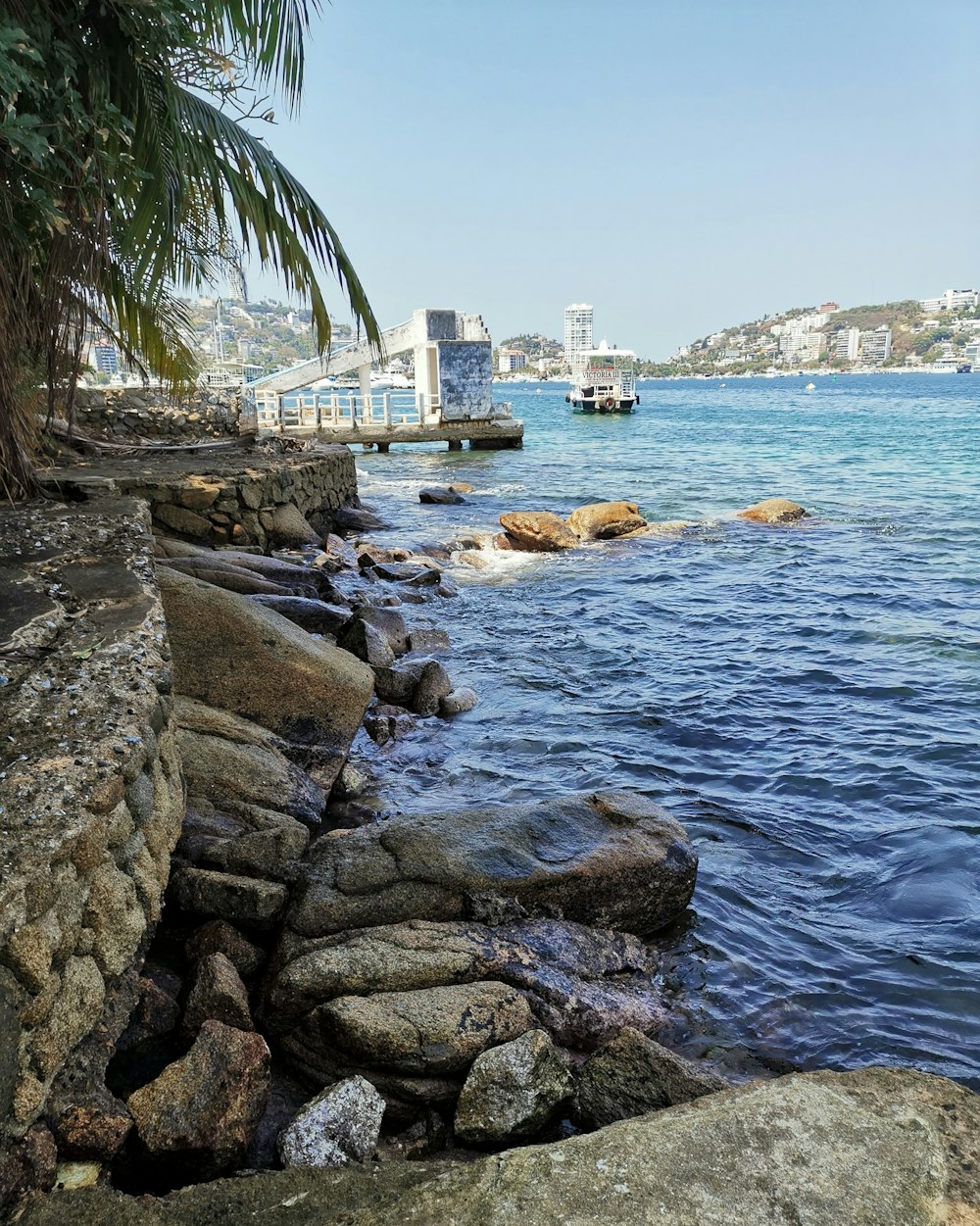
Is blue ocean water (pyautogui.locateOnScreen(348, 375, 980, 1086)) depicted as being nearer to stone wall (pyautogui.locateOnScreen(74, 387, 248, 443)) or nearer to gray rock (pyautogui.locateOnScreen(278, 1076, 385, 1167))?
gray rock (pyautogui.locateOnScreen(278, 1076, 385, 1167))

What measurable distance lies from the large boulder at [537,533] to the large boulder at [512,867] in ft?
36.9

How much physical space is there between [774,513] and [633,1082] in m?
17.2

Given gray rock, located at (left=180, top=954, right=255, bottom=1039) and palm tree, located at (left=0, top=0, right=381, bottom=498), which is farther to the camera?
palm tree, located at (left=0, top=0, right=381, bottom=498)

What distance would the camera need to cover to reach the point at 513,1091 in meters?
3.26

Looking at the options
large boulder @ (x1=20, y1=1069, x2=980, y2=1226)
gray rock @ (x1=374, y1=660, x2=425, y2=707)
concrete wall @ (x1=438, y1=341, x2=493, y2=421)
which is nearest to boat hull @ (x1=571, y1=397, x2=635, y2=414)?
concrete wall @ (x1=438, y1=341, x2=493, y2=421)

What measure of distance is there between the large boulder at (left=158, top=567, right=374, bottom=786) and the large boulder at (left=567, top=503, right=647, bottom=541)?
1170 centimetres

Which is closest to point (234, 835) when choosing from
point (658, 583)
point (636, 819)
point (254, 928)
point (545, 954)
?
point (254, 928)

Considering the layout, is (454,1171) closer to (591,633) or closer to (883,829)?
(883,829)

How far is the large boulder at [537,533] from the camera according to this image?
645 inches

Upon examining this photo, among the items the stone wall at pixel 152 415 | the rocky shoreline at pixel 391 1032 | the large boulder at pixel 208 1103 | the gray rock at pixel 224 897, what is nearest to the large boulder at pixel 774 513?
the stone wall at pixel 152 415

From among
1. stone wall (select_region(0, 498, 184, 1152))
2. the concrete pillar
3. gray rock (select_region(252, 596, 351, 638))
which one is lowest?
gray rock (select_region(252, 596, 351, 638))

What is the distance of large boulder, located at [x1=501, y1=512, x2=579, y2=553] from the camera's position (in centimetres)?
1638

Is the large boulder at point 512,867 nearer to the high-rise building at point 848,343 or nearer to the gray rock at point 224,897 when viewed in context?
the gray rock at point 224,897

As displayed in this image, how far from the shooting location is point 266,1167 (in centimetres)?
293
